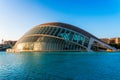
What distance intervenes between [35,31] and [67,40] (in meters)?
13.4

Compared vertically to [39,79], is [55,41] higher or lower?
higher

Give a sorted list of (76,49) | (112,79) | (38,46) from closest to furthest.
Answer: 1. (112,79)
2. (76,49)
3. (38,46)

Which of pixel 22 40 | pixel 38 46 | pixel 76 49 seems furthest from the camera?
pixel 22 40

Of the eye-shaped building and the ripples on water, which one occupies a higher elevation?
the eye-shaped building

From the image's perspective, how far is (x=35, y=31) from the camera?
73.0 m

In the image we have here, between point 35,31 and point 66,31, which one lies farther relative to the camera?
point 35,31

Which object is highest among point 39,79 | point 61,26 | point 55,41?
point 61,26

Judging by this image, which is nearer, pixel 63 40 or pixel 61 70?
pixel 61 70

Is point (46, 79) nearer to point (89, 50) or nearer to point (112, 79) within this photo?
point (112, 79)

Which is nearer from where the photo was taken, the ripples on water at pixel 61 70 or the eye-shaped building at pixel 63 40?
the ripples on water at pixel 61 70

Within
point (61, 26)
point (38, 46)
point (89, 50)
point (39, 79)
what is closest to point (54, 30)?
point (61, 26)

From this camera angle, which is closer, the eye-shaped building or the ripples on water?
the ripples on water

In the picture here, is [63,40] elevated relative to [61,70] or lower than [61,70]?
elevated

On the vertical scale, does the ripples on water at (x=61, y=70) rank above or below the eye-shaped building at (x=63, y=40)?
below
